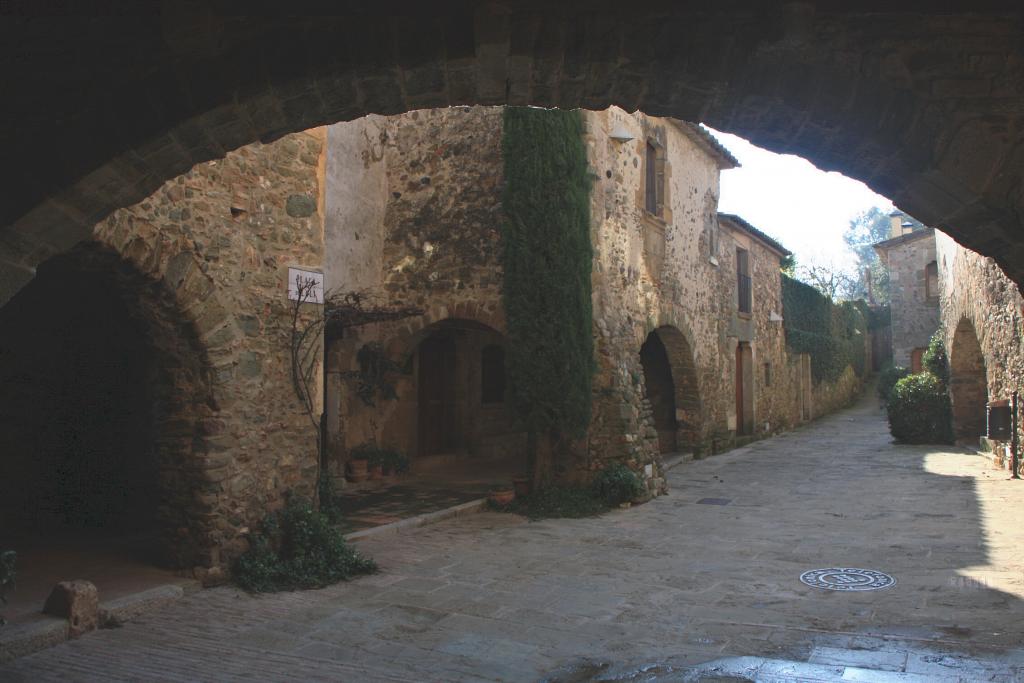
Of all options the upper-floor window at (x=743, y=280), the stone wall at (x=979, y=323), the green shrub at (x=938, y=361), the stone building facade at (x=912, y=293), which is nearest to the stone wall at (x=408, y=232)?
the stone wall at (x=979, y=323)

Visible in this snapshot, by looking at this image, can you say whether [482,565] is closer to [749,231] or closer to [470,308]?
[470,308]

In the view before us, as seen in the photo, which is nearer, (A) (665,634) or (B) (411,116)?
(A) (665,634)

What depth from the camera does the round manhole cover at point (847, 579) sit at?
5867 mm

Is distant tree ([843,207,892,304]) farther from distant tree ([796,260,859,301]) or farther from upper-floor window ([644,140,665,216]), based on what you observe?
upper-floor window ([644,140,665,216])

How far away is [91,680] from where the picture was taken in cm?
409

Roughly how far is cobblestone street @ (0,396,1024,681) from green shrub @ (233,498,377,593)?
201 millimetres

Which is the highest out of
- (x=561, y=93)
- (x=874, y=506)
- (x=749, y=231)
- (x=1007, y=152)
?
(x=749, y=231)

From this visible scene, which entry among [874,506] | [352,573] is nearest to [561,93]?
[352,573]

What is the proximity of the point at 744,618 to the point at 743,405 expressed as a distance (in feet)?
46.3

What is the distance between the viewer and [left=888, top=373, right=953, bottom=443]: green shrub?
17.1 metres

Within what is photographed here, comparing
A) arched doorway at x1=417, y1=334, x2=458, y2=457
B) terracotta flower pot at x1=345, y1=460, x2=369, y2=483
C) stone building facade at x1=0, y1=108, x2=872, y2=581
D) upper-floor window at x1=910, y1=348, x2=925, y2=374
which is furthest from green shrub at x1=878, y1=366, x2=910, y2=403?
terracotta flower pot at x1=345, y1=460, x2=369, y2=483

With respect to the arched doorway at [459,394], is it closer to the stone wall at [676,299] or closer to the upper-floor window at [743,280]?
the stone wall at [676,299]

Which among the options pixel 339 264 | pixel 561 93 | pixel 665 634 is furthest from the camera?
pixel 339 264

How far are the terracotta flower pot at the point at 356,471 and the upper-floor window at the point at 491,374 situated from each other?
3.73m
